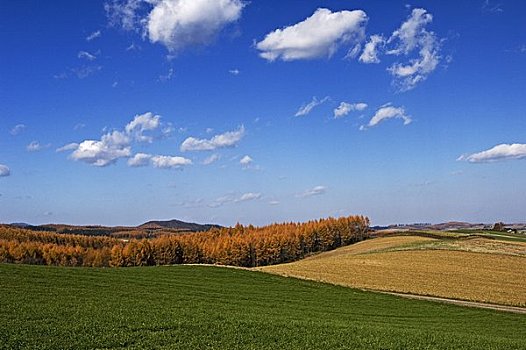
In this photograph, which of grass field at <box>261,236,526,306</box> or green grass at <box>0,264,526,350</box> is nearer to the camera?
green grass at <box>0,264,526,350</box>

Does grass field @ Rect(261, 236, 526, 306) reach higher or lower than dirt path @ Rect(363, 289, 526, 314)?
higher

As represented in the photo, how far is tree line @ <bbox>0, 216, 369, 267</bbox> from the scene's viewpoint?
113 m

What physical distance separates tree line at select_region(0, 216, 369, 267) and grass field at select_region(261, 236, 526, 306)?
43.3 m

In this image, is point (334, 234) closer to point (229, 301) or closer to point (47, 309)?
point (229, 301)

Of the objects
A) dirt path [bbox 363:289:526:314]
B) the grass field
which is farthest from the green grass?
the grass field

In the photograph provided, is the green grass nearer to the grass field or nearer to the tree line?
the grass field

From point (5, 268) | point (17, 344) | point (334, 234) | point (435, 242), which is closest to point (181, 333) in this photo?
point (17, 344)

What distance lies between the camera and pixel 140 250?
11631 centimetres

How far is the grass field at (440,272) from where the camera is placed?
51.6 m

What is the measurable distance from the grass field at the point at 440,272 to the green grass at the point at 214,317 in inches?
336

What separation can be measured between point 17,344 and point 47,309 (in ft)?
21.4

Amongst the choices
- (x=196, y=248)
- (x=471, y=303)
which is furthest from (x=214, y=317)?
(x=196, y=248)

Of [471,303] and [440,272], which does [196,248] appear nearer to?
[440,272]

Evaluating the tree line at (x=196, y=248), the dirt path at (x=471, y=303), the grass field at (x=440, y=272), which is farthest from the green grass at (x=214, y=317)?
the tree line at (x=196, y=248)
